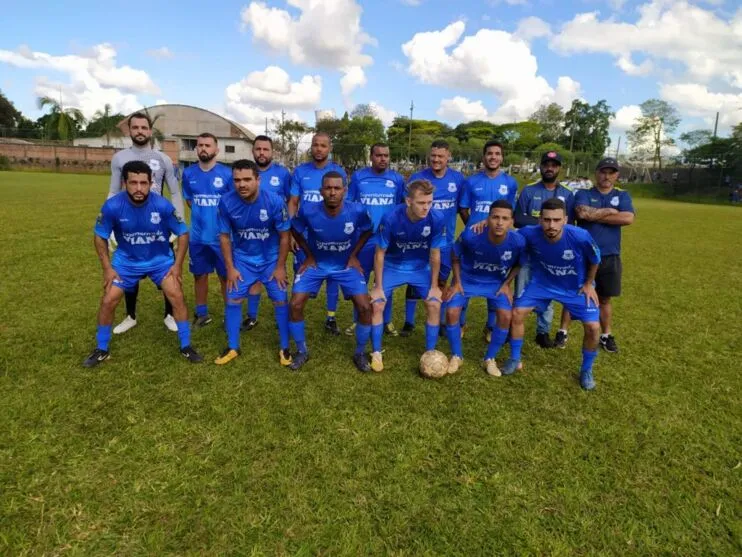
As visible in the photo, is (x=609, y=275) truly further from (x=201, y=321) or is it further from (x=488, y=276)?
(x=201, y=321)

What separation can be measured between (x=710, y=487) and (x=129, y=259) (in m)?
5.21

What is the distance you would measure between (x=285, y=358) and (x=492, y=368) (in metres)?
2.11

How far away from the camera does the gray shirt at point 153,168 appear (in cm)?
497

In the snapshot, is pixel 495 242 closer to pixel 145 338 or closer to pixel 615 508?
pixel 615 508

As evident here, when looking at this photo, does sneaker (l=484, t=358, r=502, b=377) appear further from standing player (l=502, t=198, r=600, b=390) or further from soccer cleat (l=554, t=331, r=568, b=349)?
soccer cleat (l=554, t=331, r=568, b=349)

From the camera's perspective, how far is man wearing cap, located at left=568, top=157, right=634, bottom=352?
4.88 m

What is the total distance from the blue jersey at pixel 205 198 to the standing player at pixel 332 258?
1148 mm

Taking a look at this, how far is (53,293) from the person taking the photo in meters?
6.47

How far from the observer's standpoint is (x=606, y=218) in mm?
4883

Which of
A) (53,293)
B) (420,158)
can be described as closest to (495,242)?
(53,293)

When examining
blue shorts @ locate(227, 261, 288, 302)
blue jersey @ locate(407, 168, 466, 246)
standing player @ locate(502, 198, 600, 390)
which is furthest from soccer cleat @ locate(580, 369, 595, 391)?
blue shorts @ locate(227, 261, 288, 302)

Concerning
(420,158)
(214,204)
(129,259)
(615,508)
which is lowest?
(615,508)

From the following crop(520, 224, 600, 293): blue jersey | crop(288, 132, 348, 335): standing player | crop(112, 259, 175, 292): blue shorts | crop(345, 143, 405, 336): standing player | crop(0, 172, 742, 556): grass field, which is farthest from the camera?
crop(288, 132, 348, 335): standing player

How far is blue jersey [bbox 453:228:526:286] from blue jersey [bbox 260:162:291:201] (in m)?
2.36
